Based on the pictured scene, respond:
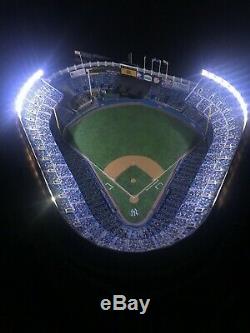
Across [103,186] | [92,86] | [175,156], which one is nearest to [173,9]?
[92,86]

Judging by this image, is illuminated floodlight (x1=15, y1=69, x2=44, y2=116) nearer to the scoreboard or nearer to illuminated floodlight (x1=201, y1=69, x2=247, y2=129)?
the scoreboard

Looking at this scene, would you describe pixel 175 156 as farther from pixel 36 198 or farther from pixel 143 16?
pixel 143 16

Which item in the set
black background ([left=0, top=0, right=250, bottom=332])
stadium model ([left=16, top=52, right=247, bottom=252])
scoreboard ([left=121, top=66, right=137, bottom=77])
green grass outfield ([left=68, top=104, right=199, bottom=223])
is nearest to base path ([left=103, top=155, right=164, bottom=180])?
stadium model ([left=16, top=52, right=247, bottom=252])

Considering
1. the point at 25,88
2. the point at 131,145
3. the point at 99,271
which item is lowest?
the point at 99,271

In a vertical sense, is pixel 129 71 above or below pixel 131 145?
above

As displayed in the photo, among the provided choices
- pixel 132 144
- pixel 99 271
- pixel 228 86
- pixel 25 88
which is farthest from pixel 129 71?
pixel 99 271

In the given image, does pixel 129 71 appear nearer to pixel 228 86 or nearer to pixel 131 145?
pixel 131 145
